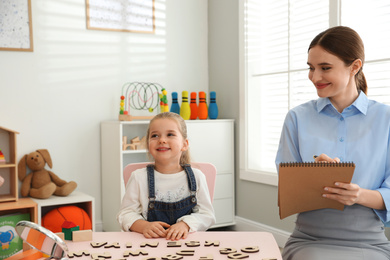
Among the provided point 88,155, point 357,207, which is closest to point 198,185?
point 357,207

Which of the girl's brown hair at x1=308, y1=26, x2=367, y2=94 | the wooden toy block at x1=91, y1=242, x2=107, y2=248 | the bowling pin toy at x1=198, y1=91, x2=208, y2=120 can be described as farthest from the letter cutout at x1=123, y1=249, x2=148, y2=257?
the bowling pin toy at x1=198, y1=91, x2=208, y2=120

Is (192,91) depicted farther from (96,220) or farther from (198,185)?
(198,185)

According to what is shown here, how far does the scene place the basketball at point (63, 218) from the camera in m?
2.90

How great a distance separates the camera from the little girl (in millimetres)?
1626

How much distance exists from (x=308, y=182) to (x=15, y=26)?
2580 mm

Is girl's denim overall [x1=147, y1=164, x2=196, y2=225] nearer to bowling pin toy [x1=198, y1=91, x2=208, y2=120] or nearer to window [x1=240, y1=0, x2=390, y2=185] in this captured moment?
window [x1=240, y1=0, x2=390, y2=185]

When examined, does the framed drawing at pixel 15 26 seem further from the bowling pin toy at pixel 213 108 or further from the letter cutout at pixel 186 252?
the letter cutout at pixel 186 252

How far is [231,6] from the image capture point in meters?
3.56

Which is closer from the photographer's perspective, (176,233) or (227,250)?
(227,250)

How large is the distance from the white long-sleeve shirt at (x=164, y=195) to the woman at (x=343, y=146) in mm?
326

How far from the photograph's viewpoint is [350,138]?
5.11ft

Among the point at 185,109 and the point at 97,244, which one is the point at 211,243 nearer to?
the point at 97,244

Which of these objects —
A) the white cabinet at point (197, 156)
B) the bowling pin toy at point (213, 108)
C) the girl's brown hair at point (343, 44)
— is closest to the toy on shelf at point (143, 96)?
the white cabinet at point (197, 156)

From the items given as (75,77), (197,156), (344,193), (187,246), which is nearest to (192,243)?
(187,246)
